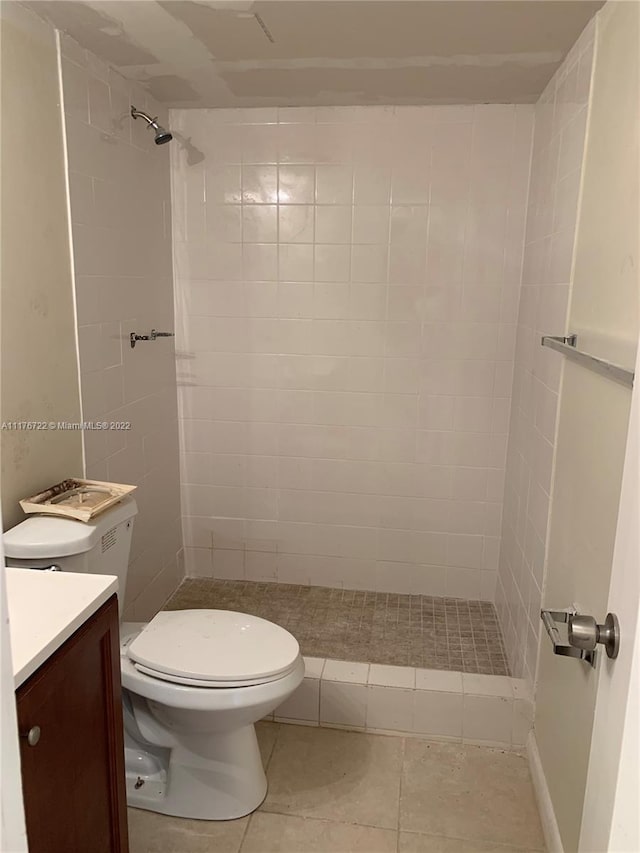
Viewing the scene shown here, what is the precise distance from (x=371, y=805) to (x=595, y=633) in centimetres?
138

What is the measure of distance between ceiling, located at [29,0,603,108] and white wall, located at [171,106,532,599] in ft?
0.63

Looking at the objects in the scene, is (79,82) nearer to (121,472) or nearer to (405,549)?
(121,472)

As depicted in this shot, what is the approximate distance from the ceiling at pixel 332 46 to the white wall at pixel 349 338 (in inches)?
7.5

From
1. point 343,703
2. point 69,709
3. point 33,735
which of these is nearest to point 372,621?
point 343,703

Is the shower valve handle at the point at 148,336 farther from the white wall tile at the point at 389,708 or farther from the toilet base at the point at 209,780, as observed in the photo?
the white wall tile at the point at 389,708

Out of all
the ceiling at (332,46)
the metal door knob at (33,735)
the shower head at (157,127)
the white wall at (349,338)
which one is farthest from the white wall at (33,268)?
the white wall at (349,338)

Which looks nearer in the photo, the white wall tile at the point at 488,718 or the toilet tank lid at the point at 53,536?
the toilet tank lid at the point at 53,536

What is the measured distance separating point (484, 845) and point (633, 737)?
1.37 metres

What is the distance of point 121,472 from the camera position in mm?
2404

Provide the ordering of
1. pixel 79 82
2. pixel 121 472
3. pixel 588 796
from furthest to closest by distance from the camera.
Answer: pixel 121 472
pixel 79 82
pixel 588 796

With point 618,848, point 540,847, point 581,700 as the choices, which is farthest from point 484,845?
point 618,848

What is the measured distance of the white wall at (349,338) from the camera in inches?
104

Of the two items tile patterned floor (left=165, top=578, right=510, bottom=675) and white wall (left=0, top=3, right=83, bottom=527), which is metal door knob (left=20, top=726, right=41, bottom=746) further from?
tile patterned floor (left=165, top=578, right=510, bottom=675)

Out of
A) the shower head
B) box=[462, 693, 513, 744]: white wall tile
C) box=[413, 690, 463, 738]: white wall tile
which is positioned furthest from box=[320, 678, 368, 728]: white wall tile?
the shower head
